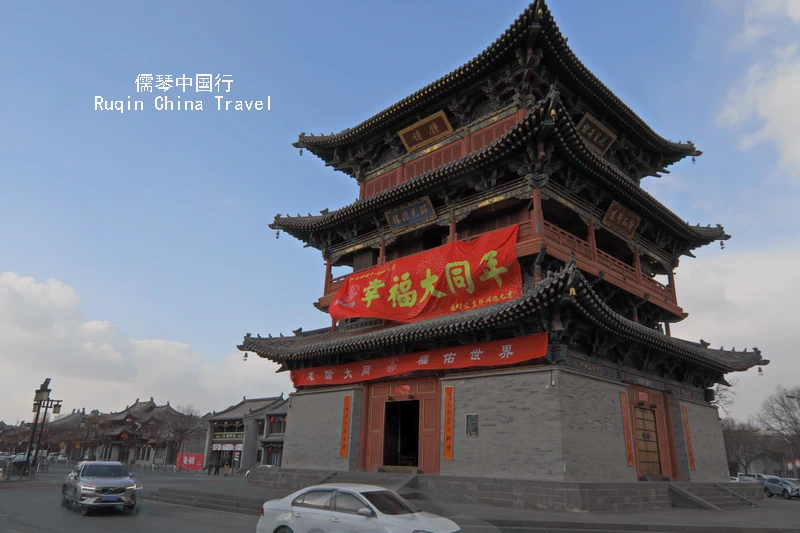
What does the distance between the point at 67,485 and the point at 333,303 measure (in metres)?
10.3

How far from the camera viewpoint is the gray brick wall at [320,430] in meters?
18.5

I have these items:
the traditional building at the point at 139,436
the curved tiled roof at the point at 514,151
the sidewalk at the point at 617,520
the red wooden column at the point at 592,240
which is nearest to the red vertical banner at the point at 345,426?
the sidewalk at the point at 617,520

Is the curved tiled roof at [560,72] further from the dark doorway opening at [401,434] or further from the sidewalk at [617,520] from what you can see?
Answer: the sidewalk at [617,520]

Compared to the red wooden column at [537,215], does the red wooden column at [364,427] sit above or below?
below

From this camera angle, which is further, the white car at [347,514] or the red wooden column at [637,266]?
the red wooden column at [637,266]

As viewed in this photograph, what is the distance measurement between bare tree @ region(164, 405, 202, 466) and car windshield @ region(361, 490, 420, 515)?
169 feet

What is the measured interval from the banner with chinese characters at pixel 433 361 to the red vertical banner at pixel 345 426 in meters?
0.78

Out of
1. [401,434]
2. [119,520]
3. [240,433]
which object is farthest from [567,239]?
[240,433]

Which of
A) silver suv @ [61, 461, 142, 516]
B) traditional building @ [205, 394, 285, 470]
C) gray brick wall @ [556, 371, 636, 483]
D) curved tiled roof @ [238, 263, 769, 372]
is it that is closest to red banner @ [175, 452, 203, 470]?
traditional building @ [205, 394, 285, 470]

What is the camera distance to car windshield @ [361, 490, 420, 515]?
7.81m

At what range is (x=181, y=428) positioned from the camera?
183 ft

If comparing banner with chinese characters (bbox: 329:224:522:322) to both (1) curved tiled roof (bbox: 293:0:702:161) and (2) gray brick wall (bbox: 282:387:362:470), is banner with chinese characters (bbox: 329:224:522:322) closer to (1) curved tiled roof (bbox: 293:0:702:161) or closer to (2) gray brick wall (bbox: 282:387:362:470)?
(2) gray brick wall (bbox: 282:387:362:470)

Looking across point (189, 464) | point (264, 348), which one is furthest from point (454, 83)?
point (189, 464)

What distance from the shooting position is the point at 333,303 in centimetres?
2105
